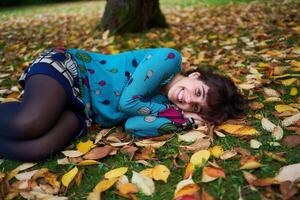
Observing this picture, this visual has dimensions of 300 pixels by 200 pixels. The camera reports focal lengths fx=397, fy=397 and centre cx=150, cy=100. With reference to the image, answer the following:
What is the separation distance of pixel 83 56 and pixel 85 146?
28.5 inches

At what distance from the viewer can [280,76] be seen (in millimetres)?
3285

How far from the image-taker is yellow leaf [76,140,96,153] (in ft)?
8.27

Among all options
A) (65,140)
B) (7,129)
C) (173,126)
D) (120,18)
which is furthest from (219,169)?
(120,18)

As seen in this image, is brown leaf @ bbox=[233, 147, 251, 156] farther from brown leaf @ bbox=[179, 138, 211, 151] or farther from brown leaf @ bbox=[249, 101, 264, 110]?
brown leaf @ bbox=[249, 101, 264, 110]

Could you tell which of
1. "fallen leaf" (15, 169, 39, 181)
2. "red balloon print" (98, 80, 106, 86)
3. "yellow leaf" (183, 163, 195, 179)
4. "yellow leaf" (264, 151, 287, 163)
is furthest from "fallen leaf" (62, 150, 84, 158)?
"yellow leaf" (264, 151, 287, 163)

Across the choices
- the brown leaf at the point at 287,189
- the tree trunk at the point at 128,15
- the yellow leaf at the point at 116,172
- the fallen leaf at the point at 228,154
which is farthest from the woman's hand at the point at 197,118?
the tree trunk at the point at 128,15

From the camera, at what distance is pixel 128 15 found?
5.38m

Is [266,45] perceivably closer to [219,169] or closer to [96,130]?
[96,130]

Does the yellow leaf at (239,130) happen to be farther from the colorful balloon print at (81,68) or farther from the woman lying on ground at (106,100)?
the colorful balloon print at (81,68)

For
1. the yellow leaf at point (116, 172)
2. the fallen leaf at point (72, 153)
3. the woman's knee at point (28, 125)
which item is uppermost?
the woman's knee at point (28, 125)

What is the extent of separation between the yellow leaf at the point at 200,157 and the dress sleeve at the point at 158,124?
40 cm

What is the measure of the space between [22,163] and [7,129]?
23 cm

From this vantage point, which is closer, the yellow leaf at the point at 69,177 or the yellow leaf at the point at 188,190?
the yellow leaf at the point at 188,190

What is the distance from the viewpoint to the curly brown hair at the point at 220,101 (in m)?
2.67
